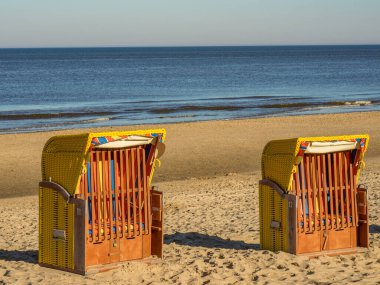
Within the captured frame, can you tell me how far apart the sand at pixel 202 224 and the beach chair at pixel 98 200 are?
0.62 feet

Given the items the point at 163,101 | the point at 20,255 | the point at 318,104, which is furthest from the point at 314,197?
the point at 163,101

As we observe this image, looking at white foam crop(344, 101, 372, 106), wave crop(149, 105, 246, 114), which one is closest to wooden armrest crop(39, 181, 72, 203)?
wave crop(149, 105, 246, 114)

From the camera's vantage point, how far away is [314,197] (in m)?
8.81

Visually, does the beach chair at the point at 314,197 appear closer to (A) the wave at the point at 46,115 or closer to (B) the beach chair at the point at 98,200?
(B) the beach chair at the point at 98,200

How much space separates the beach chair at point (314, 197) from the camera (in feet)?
28.5

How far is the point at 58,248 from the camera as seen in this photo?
841 cm

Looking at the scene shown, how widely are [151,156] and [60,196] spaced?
40.6 inches

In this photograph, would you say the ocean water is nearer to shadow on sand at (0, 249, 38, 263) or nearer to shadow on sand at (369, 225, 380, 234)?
shadow on sand at (0, 249, 38, 263)

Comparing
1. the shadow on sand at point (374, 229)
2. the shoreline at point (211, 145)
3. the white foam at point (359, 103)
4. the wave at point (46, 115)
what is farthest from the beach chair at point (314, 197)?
the white foam at point (359, 103)

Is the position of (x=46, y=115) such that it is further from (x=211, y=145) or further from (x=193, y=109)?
(x=211, y=145)

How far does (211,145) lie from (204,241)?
12690mm

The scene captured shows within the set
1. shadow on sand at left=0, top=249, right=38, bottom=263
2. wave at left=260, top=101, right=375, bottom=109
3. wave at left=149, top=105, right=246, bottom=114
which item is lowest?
shadow on sand at left=0, top=249, right=38, bottom=263

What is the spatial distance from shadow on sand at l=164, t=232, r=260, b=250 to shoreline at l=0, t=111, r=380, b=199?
6486mm

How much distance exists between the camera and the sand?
8.20 meters
